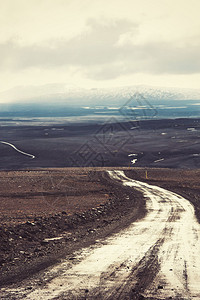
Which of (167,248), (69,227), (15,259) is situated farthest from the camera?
(69,227)

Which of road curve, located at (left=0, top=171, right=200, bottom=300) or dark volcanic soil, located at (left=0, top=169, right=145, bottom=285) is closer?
road curve, located at (left=0, top=171, right=200, bottom=300)

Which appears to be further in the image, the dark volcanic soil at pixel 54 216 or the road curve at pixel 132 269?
the dark volcanic soil at pixel 54 216

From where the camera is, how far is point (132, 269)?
11.6 meters

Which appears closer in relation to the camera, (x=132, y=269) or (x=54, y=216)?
(x=132, y=269)

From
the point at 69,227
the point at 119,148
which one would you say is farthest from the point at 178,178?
the point at 119,148

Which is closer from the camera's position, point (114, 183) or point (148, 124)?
point (114, 183)

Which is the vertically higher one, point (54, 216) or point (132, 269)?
point (132, 269)

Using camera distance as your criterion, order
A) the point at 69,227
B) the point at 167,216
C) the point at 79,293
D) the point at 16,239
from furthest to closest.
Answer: the point at 167,216
the point at 69,227
the point at 16,239
the point at 79,293

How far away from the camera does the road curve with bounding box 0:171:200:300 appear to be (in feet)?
31.9

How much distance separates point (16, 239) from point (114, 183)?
23.4 meters

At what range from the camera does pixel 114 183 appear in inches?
1499

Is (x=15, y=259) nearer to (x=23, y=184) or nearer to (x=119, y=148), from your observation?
(x=23, y=184)

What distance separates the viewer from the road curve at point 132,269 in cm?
971

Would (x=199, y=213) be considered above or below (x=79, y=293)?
below
